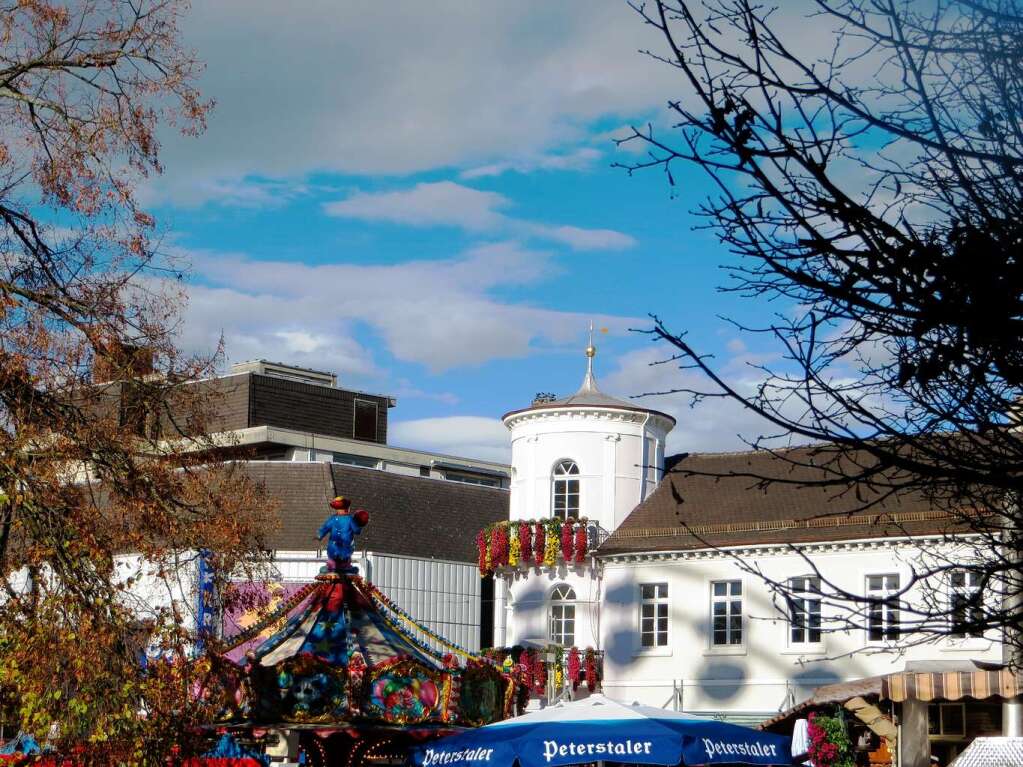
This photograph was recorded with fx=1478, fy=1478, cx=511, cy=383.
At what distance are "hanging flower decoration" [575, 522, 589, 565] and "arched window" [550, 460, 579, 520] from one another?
3.18 ft

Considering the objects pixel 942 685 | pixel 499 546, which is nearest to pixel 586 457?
pixel 499 546

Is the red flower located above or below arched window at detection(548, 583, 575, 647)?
above

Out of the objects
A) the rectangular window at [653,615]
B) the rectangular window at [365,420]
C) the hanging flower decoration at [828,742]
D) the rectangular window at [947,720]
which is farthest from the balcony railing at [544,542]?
the rectangular window at [365,420]

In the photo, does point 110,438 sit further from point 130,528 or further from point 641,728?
point 641,728

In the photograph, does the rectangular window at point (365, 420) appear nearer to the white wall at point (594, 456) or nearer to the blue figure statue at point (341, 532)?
the white wall at point (594, 456)

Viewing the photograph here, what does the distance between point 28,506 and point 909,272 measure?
27.7 feet

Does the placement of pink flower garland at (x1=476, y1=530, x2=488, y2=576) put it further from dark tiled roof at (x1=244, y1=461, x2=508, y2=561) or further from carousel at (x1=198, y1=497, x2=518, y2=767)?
carousel at (x1=198, y1=497, x2=518, y2=767)

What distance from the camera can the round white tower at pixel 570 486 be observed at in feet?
125

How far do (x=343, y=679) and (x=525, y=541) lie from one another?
19.2 metres

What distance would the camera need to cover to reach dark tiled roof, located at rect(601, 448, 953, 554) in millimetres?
33125

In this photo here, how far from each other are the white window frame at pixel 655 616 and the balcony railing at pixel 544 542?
6.43ft

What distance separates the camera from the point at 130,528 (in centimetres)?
1358

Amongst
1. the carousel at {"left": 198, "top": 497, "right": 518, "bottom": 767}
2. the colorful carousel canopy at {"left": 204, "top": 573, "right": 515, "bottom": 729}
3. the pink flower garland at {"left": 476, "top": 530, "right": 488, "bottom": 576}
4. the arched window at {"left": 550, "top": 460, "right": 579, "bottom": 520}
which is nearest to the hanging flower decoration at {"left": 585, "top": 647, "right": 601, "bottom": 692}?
the arched window at {"left": 550, "top": 460, "right": 579, "bottom": 520}

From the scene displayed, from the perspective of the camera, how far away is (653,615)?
36.3m
